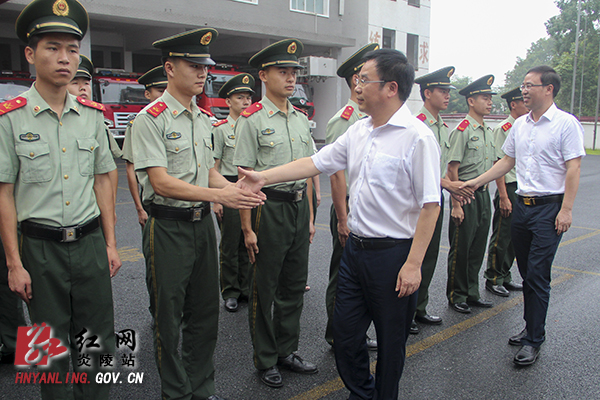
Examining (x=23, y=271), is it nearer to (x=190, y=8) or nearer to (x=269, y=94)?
(x=269, y=94)

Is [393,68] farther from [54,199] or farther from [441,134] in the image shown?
[441,134]

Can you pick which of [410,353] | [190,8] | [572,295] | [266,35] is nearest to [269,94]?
[410,353]

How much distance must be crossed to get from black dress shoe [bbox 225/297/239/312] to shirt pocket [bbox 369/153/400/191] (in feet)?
8.40

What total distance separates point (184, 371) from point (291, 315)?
0.89 meters

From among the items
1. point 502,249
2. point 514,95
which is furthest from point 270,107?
point 514,95

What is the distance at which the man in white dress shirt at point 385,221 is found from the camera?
2443mm

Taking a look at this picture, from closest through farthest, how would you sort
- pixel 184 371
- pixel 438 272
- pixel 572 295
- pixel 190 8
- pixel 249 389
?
pixel 184 371
pixel 249 389
pixel 572 295
pixel 438 272
pixel 190 8

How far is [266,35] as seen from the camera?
808 inches

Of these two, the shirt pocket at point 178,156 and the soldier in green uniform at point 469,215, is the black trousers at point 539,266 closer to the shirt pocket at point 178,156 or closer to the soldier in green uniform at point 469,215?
the soldier in green uniform at point 469,215

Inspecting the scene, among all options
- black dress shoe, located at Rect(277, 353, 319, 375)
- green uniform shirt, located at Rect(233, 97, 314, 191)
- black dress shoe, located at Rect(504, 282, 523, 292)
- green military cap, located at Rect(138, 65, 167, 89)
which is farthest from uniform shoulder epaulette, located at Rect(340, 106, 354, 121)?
black dress shoe, located at Rect(504, 282, 523, 292)

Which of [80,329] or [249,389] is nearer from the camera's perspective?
[80,329]

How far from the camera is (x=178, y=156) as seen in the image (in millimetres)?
2812

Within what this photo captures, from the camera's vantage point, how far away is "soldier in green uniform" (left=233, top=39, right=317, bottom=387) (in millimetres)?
3342

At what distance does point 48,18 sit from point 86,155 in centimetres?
70
